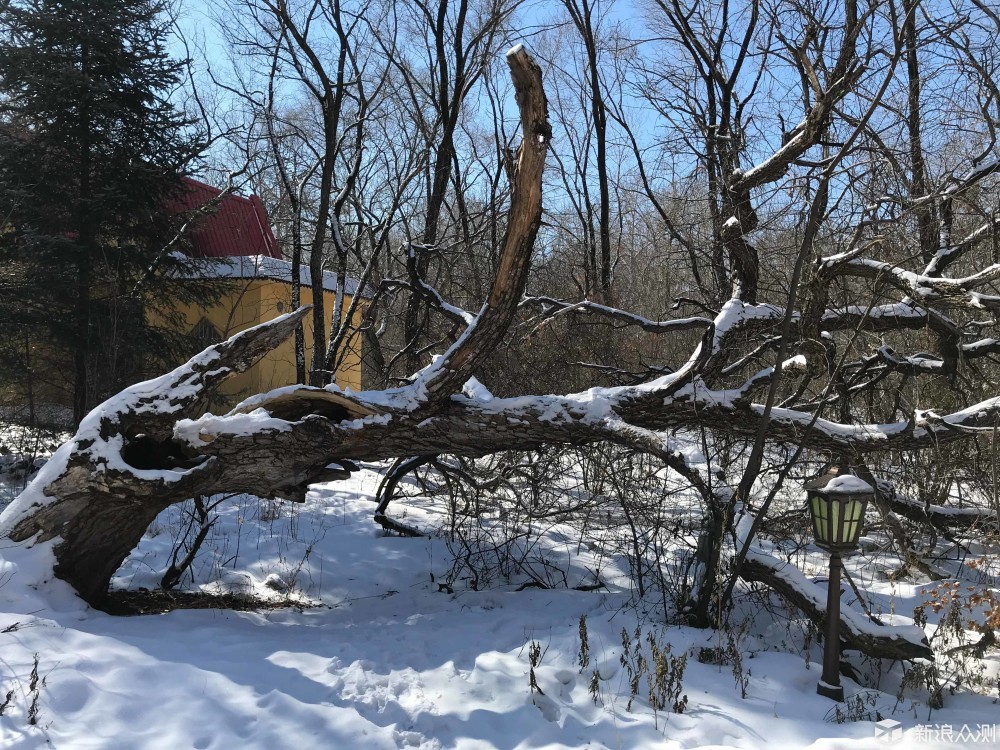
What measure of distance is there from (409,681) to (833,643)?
234 cm

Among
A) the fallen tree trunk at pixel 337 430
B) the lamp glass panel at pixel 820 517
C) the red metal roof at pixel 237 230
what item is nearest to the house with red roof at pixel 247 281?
the red metal roof at pixel 237 230

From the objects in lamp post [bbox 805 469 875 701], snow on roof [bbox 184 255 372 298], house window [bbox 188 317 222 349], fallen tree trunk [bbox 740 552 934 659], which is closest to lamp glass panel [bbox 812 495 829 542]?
lamp post [bbox 805 469 875 701]

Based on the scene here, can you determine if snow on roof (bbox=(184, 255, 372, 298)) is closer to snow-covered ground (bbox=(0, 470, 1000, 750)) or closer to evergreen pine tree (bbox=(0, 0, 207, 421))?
evergreen pine tree (bbox=(0, 0, 207, 421))

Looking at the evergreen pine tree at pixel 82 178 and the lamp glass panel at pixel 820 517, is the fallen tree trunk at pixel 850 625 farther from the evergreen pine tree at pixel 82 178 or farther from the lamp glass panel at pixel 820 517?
the evergreen pine tree at pixel 82 178

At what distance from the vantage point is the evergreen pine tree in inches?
371

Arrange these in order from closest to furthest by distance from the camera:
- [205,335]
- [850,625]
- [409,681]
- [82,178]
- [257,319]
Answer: [409,681], [850,625], [82,178], [205,335], [257,319]

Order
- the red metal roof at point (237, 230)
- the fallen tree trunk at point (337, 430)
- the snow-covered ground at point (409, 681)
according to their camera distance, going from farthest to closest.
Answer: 1. the red metal roof at point (237, 230)
2. the fallen tree trunk at point (337, 430)
3. the snow-covered ground at point (409, 681)

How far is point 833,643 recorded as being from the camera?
3.69 metres

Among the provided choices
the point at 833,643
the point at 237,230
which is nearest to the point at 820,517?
the point at 833,643

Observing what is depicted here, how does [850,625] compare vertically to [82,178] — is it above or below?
below

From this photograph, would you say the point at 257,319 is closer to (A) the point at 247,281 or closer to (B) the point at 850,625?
(A) the point at 247,281

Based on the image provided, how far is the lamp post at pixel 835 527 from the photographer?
3625 millimetres

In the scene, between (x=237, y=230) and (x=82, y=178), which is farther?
(x=237, y=230)

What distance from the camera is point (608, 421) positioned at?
4621 millimetres
